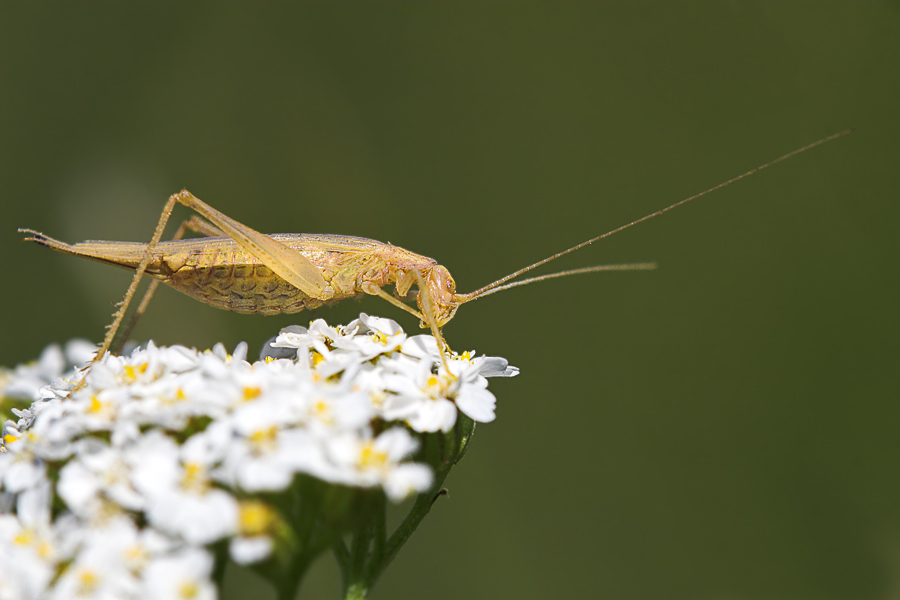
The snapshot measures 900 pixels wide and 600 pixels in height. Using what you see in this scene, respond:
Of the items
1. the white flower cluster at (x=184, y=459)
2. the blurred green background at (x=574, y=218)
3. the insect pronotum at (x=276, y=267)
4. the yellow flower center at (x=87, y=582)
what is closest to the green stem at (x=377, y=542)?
the white flower cluster at (x=184, y=459)

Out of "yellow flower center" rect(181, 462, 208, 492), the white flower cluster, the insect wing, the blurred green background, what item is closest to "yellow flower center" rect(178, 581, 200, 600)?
the white flower cluster

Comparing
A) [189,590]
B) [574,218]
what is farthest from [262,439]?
[574,218]

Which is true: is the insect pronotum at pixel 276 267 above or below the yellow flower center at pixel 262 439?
above

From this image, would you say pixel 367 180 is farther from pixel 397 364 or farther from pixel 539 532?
pixel 397 364

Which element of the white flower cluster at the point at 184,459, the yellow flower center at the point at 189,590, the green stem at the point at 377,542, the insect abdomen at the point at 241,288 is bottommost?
the green stem at the point at 377,542

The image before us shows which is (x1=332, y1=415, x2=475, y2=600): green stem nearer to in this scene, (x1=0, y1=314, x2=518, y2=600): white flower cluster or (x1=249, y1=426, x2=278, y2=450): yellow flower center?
(x1=0, y1=314, x2=518, y2=600): white flower cluster

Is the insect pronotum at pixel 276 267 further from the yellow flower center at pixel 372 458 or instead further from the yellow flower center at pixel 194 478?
the yellow flower center at pixel 194 478

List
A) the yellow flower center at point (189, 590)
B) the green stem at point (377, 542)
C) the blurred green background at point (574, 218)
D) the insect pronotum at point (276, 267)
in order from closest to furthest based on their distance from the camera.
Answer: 1. the yellow flower center at point (189, 590)
2. the green stem at point (377, 542)
3. the insect pronotum at point (276, 267)
4. the blurred green background at point (574, 218)

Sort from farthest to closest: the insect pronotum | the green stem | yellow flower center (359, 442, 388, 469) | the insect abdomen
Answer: the insect abdomen < the insect pronotum < the green stem < yellow flower center (359, 442, 388, 469)
